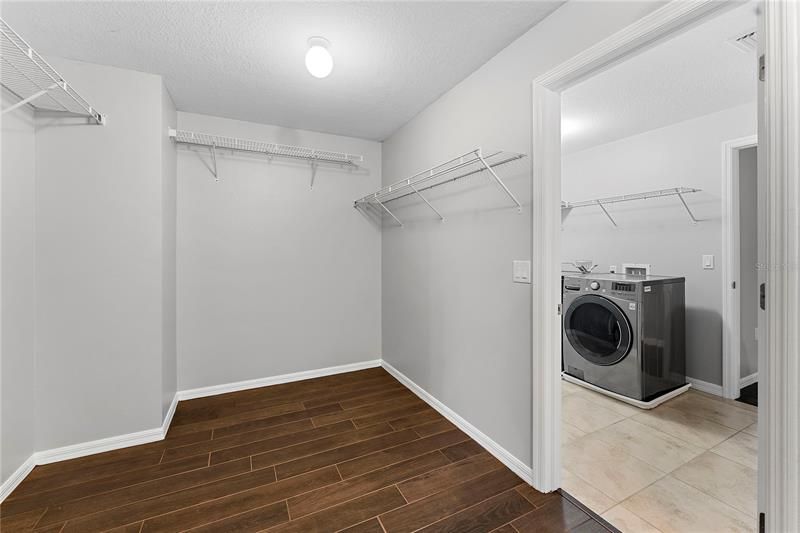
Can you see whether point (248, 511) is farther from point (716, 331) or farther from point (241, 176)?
point (716, 331)

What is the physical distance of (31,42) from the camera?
5.96 ft

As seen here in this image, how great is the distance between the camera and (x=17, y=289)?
1.79 m

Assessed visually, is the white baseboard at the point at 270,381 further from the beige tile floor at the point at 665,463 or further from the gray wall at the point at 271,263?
the beige tile floor at the point at 665,463

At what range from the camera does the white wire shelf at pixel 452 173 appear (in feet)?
5.93

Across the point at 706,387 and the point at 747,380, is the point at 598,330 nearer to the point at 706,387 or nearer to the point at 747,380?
the point at 706,387

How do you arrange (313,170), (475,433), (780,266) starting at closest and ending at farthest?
(780,266) < (475,433) < (313,170)

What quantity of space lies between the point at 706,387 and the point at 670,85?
248 centimetres

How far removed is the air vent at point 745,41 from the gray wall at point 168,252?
3379mm

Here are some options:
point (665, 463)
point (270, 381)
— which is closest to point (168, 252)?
point (270, 381)

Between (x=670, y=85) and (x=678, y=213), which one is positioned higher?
(x=670, y=85)

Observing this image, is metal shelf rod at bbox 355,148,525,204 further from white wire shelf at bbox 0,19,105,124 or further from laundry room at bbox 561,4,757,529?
white wire shelf at bbox 0,19,105,124

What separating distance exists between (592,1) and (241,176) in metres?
2.67

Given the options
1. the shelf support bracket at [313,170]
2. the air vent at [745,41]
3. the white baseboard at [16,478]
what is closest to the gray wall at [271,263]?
the shelf support bracket at [313,170]

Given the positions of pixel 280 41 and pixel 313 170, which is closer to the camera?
pixel 280 41
